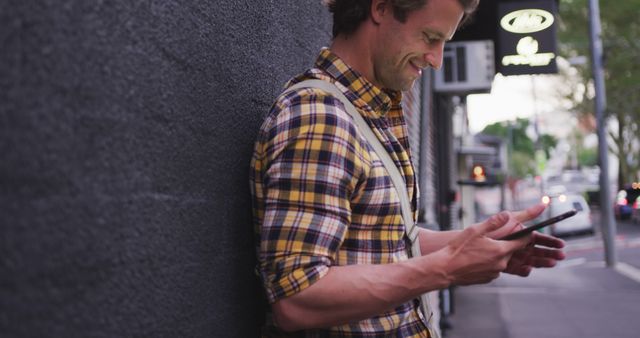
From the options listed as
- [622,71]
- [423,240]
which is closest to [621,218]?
[622,71]

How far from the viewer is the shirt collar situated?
69.9 inches

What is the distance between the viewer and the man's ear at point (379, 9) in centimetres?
177

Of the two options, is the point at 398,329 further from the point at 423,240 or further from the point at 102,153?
the point at 102,153

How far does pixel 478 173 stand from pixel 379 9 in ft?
31.3

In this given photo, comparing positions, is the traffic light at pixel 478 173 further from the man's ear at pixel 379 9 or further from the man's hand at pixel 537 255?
the man's ear at pixel 379 9

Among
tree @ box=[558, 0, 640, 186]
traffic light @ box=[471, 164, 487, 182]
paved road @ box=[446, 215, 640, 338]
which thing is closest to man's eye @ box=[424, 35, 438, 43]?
paved road @ box=[446, 215, 640, 338]

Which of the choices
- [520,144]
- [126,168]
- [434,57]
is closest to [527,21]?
[434,57]

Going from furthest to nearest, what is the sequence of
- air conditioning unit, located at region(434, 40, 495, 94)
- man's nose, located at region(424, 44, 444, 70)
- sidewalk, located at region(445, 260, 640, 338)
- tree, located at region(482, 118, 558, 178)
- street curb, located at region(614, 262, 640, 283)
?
tree, located at region(482, 118, 558, 178) < street curb, located at region(614, 262, 640, 283) < air conditioning unit, located at region(434, 40, 495, 94) < sidewalk, located at region(445, 260, 640, 338) < man's nose, located at region(424, 44, 444, 70)

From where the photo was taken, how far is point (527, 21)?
19.7 ft

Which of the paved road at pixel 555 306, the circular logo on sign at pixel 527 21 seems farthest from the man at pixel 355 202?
the paved road at pixel 555 306

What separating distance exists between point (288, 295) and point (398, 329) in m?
0.43

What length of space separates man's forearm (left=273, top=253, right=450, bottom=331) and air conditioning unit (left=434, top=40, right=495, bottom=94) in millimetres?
9796

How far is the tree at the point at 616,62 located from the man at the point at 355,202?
1548 cm

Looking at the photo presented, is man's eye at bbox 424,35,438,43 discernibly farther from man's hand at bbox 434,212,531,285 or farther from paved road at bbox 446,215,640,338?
paved road at bbox 446,215,640,338
